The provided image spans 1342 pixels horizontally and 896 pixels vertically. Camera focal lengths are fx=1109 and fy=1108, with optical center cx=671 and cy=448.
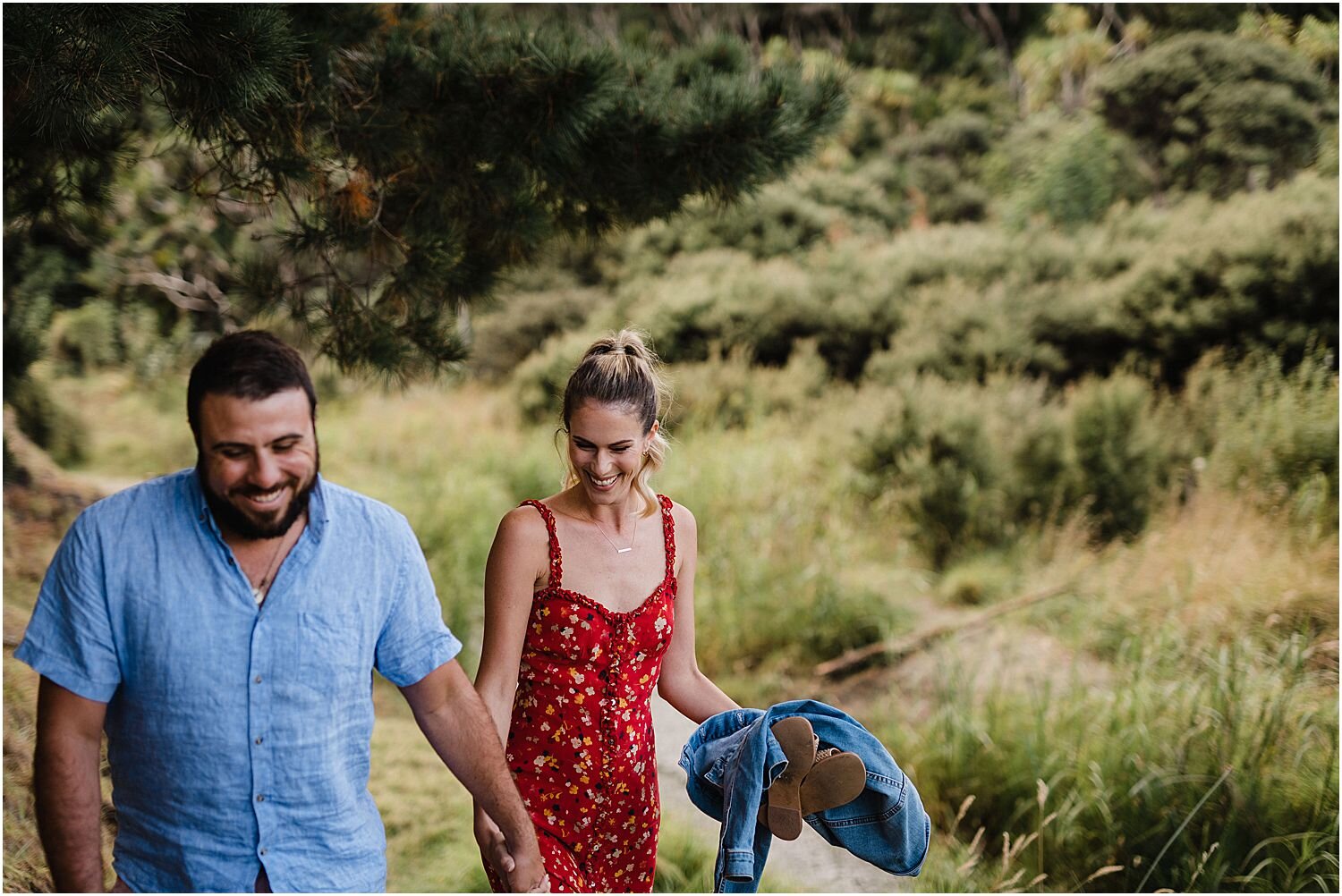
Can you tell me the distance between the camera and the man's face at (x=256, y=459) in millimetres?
1676

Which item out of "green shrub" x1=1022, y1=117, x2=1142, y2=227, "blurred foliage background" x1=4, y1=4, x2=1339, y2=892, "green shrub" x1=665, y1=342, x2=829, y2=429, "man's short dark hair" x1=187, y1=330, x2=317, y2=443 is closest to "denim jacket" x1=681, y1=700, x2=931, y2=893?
"man's short dark hair" x1=187, y1=330, x2=317, y2=443

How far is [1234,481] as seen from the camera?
6.98 meters

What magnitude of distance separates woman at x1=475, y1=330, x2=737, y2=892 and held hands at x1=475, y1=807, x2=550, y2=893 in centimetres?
2

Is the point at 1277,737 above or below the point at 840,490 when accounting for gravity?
below

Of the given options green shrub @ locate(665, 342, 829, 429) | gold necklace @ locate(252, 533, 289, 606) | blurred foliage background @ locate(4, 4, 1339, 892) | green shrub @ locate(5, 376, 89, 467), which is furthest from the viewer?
green shrub @ locate(665, 342, 829, 429)

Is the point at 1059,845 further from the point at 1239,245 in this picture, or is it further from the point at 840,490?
the point at 1239,245

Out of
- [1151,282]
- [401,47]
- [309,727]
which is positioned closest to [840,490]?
[1151,282]

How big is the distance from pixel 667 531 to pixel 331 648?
0.79 m

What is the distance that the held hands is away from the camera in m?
1.99

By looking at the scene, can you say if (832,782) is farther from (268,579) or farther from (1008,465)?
(1008,465)

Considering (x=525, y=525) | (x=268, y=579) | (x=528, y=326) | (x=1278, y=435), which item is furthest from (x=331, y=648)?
(x=528, y=326)

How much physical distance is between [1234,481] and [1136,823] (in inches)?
150

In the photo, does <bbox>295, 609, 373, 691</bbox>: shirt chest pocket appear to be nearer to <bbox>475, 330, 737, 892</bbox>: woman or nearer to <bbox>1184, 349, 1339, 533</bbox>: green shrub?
<bbox>475, 330, 737, 892</bbox>: woman

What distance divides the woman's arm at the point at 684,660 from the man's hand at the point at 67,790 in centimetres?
111
